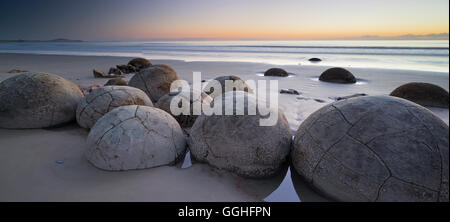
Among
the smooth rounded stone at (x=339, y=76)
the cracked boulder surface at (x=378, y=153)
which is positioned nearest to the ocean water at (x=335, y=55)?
the smooth rounded stone at (x=339, y=76)

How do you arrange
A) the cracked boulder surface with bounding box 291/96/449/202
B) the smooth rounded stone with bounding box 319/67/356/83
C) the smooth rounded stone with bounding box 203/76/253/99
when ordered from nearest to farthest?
the cracked boulder surface with bounding box 291/96/449/202 < the smooth rounded stone with bounding box 203/76/253/99 < the smooth rounded stone with bounding box 319/67/356/83

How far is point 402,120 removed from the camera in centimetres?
229

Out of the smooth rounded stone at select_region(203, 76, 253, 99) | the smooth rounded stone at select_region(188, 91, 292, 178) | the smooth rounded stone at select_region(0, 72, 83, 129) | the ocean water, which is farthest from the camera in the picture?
the ocean water

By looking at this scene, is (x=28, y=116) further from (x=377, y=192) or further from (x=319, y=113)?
(x=377, y=192)

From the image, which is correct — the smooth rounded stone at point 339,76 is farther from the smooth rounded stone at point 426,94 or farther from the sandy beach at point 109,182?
the sandy beach at point 109,182

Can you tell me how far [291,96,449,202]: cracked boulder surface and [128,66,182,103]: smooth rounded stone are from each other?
4.30 meters

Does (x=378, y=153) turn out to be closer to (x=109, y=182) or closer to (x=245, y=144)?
(x=245, y=144)

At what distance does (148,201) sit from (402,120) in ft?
8.51

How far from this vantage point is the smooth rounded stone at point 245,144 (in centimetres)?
279

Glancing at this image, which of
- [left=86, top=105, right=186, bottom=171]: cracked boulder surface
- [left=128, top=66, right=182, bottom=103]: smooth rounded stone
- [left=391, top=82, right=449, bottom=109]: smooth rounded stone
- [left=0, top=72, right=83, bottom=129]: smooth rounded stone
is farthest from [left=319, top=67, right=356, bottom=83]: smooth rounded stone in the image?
[left=0, top=72, right=83, bottom=129]: smooth rounded stone

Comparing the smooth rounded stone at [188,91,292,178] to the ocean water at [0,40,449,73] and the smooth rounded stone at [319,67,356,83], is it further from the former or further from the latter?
the ocean water at [0,40,449,73]

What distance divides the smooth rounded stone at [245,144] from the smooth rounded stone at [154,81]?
3.35m

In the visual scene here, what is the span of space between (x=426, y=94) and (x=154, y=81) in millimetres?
6836

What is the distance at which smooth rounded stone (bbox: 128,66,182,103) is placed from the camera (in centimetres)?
600
